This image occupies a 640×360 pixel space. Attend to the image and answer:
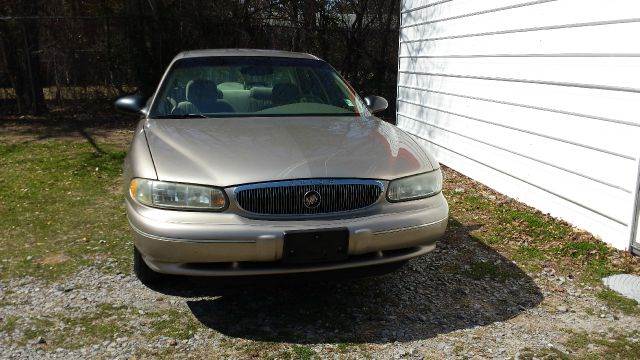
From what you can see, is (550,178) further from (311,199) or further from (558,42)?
(311,199)

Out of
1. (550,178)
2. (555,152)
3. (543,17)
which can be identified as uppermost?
(543,17)

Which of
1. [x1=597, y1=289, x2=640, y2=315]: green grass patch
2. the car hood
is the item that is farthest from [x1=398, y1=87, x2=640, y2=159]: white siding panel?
the car hood

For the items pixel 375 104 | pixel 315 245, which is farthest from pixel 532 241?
pixel 315 245

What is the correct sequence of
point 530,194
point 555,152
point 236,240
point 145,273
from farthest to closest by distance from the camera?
point 530,194 < point 555,152 < point 145,273 < point 236,240

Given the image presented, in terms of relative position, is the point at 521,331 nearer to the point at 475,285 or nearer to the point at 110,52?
the point at 475,285

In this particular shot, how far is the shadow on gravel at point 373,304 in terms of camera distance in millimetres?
3088

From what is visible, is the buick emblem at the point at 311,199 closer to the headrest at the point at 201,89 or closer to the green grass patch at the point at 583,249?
the headrest at the point at 201,89

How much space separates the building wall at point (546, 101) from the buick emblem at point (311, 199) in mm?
2829

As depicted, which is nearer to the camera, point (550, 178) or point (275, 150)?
point (275, 150)

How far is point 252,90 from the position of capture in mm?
4273

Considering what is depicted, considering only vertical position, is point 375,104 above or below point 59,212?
above

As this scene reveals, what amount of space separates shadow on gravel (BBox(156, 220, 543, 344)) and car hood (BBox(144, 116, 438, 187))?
626 millimetres

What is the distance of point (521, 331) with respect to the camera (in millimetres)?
3148

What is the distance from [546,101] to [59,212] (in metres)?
5.11
